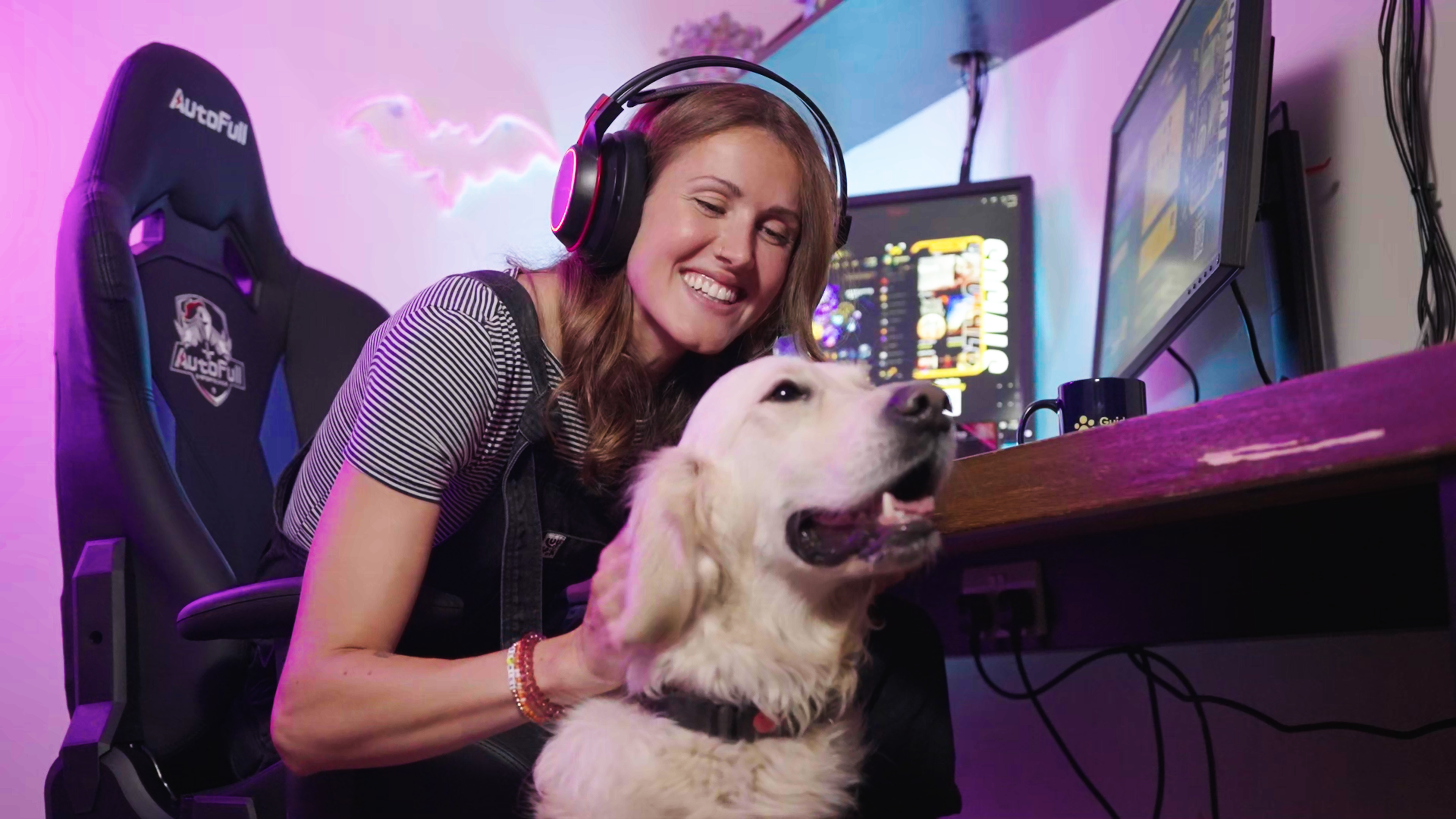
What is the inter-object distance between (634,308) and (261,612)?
63 cm

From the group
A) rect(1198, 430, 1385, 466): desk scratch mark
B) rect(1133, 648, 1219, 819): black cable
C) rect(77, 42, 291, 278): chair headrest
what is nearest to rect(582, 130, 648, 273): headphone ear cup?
rect(77, 42, 291, 278): chair headrest

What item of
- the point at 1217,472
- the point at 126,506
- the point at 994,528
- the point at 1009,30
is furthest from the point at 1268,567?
the point at 126,506

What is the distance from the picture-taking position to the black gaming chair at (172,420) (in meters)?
1.30

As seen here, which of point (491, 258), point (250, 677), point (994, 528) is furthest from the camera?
point (491, 258)

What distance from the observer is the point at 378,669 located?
105 cm

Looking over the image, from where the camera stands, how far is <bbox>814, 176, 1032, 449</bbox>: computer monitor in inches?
85.0

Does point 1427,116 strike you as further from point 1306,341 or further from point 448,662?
point 448,662

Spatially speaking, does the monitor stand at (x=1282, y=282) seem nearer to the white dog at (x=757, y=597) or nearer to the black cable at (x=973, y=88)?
the white dog at (x=757, y=597)

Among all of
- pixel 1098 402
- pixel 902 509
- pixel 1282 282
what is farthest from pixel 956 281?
pixel 902 509

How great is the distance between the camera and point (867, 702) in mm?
1319

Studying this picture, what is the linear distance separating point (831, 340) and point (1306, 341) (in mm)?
1006

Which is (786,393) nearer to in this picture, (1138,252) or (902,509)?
(902,509)

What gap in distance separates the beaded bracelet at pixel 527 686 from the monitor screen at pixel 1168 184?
3.08 ft

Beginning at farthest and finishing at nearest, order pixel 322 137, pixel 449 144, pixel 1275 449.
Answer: pixel 449 144
pixel 322 137
pixel 1275 449
